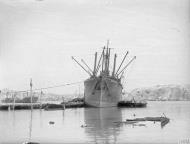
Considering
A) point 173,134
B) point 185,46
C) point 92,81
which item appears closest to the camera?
point 185,46

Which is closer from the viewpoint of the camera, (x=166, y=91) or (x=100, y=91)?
(x=166, y=91)

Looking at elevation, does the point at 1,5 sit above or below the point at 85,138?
above

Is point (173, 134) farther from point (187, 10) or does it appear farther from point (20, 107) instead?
point (20, 107)

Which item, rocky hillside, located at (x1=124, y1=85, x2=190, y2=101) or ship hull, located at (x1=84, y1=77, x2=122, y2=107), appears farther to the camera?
ship hull, located at (x1=84, y1=77, x2=122, y2=107)

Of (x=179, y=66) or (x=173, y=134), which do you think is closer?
(x=179, y=66)

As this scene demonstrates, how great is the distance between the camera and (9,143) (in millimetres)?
17453

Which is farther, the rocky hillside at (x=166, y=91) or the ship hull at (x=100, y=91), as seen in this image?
the ship hull at (x=100, y=91)

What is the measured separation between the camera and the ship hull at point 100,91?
52281 mm

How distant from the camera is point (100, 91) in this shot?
171 feet

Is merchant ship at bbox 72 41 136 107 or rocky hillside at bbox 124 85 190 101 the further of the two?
merchant ship at bbox 72 41 136 107

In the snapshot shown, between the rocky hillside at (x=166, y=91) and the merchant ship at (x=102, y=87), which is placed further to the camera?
the merchant ship at (x=102, y=87)

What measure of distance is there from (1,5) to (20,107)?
40088 millimetres

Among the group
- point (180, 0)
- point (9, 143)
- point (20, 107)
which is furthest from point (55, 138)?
point (20, 107)

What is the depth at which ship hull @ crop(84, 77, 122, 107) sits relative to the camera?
172 feet
